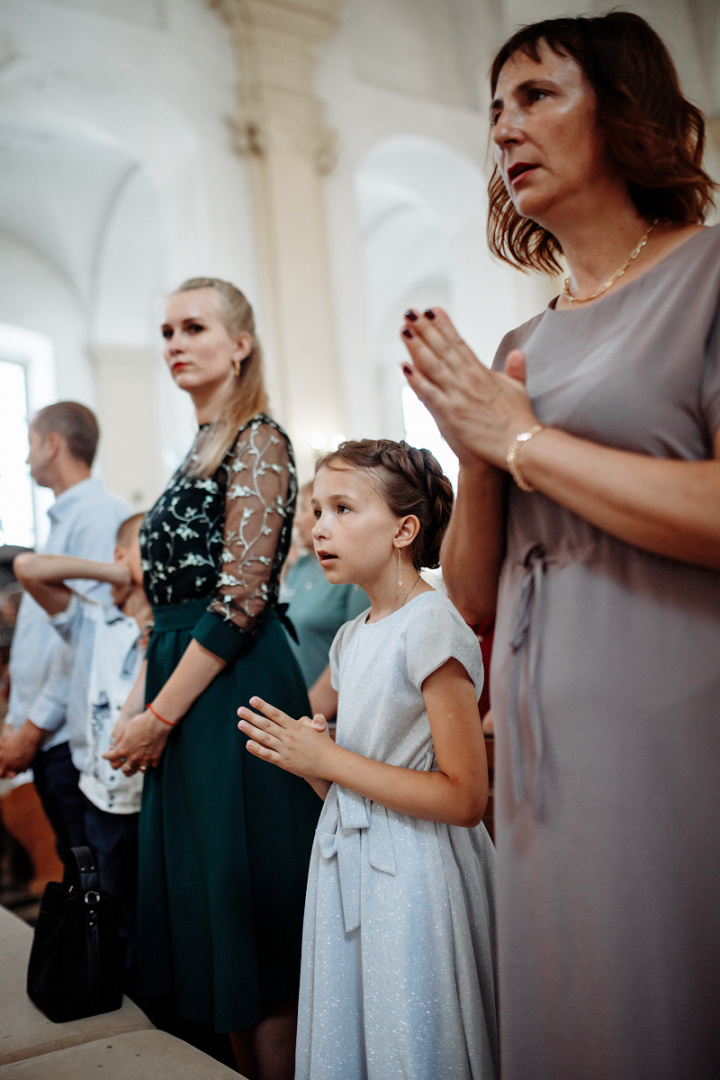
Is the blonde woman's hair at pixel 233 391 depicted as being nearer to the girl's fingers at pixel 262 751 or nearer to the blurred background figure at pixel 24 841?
the girl's fingers at pixel 262 751

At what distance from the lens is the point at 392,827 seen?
59.7 inches

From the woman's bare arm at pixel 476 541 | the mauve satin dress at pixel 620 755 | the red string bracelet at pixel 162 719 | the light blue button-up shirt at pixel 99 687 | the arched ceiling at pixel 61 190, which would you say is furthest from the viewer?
the arched ceiling at pixel 61 190

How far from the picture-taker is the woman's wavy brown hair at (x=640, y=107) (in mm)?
1178

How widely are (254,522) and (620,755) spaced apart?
1.20 metres

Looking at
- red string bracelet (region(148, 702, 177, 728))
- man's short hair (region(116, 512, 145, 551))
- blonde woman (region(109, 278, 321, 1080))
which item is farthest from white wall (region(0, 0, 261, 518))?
red string bracelet (region(148, 702, 177, 728))

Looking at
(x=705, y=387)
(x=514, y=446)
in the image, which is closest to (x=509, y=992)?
(x=514, y=446)

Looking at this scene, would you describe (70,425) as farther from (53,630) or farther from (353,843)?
(353,843)

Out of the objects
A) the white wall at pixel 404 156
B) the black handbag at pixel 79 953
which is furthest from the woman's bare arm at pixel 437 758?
the white wall at pixel 404 156

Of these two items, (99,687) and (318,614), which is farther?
(318,614)

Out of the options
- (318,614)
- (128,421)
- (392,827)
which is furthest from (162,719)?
(128,421)

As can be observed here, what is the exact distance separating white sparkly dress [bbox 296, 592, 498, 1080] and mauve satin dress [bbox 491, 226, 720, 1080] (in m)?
0.33

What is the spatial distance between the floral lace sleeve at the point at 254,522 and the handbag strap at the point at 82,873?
734mm

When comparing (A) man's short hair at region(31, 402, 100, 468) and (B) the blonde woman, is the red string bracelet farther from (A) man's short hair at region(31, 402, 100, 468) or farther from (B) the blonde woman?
(A) man's short hair at region(31, 402, 100, 468)

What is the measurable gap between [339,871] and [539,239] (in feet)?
3.71
